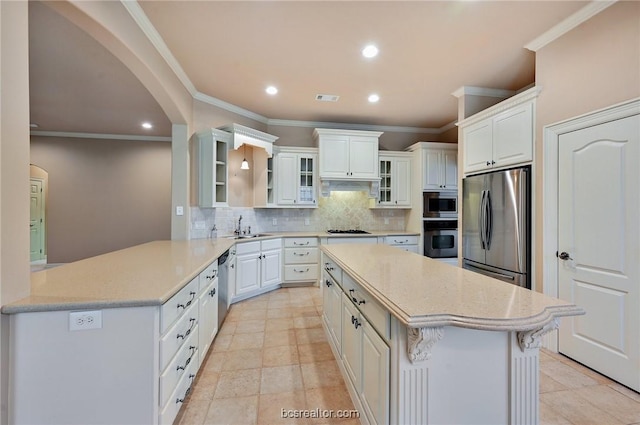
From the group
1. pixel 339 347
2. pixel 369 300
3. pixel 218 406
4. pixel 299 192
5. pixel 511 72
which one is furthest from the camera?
pixel 299 192

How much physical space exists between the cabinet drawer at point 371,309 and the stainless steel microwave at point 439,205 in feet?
10.5

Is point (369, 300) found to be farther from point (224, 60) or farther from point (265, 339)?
point (224, 60)

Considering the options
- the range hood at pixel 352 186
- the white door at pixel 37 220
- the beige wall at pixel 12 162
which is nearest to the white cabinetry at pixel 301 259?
the range hood at pixel 352 186

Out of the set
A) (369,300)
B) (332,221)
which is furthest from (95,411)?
(332,221)

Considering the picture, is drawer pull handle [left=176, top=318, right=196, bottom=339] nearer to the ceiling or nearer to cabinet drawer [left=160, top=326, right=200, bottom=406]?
cabinet drawer [left=160, top=326, right=200, bottom=406]

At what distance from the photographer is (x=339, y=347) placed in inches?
87.6

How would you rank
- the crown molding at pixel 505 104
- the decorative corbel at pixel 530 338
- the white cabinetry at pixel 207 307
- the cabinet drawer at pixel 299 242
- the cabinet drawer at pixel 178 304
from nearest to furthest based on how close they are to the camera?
the decorative corbel at pixel 530 338, the cabinet drawer at pixel 178 304, the white cabinetry at pixel 207 307, the crown molding at pixel 505 104, the cabinet drawer at pixel 299 242

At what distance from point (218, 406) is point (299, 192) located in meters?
3.27

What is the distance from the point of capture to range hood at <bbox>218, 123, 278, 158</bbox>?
12.6 feet

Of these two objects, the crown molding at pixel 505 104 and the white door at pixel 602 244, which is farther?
the crown molding at pixel 505 104

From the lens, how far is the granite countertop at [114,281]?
4.30 feet

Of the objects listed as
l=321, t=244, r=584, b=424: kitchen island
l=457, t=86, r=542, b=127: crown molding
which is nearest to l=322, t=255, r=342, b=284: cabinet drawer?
l=321, t=244, r=584, b=424: kitchen island

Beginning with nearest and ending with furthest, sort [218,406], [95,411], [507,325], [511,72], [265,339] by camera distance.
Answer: [507,325]
[95,411]
[218,406]
[265,339]
[511,72]

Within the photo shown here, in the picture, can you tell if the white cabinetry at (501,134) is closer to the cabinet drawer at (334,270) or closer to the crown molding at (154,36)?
the cabinet drawer at (334,270)
